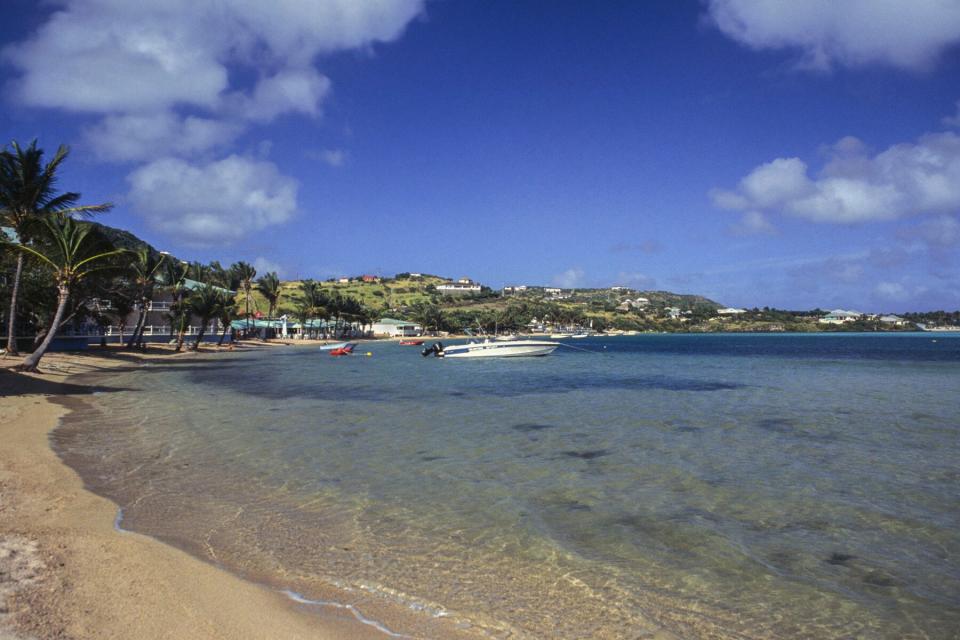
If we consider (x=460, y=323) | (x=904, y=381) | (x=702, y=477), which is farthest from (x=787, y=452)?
(x=460, y=323)

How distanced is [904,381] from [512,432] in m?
30.7

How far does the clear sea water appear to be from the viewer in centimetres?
583

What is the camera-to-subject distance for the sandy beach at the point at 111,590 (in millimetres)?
4750

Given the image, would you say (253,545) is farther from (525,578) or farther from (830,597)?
(830,597)

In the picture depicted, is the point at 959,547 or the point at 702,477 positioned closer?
the point at 959,547

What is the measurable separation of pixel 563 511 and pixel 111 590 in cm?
589

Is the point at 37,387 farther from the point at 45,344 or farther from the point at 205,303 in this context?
the point at 205,303

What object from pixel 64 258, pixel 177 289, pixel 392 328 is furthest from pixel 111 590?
pixel 392 328

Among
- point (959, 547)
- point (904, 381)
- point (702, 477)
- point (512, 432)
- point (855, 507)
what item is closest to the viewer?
point (959, 547)

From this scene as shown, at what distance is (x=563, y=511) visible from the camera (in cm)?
905

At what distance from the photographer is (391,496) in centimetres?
970

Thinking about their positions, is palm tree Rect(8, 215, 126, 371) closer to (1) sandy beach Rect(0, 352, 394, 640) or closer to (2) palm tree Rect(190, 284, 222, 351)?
(1) sandy beach Rect(0, 352, 394, 640)

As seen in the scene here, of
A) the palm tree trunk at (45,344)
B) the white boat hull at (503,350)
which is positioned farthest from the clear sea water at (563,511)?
the white boat hull at (503,350)

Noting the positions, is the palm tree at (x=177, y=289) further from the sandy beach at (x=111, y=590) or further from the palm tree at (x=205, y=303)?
the sandy beach at (x=111, y=590)
